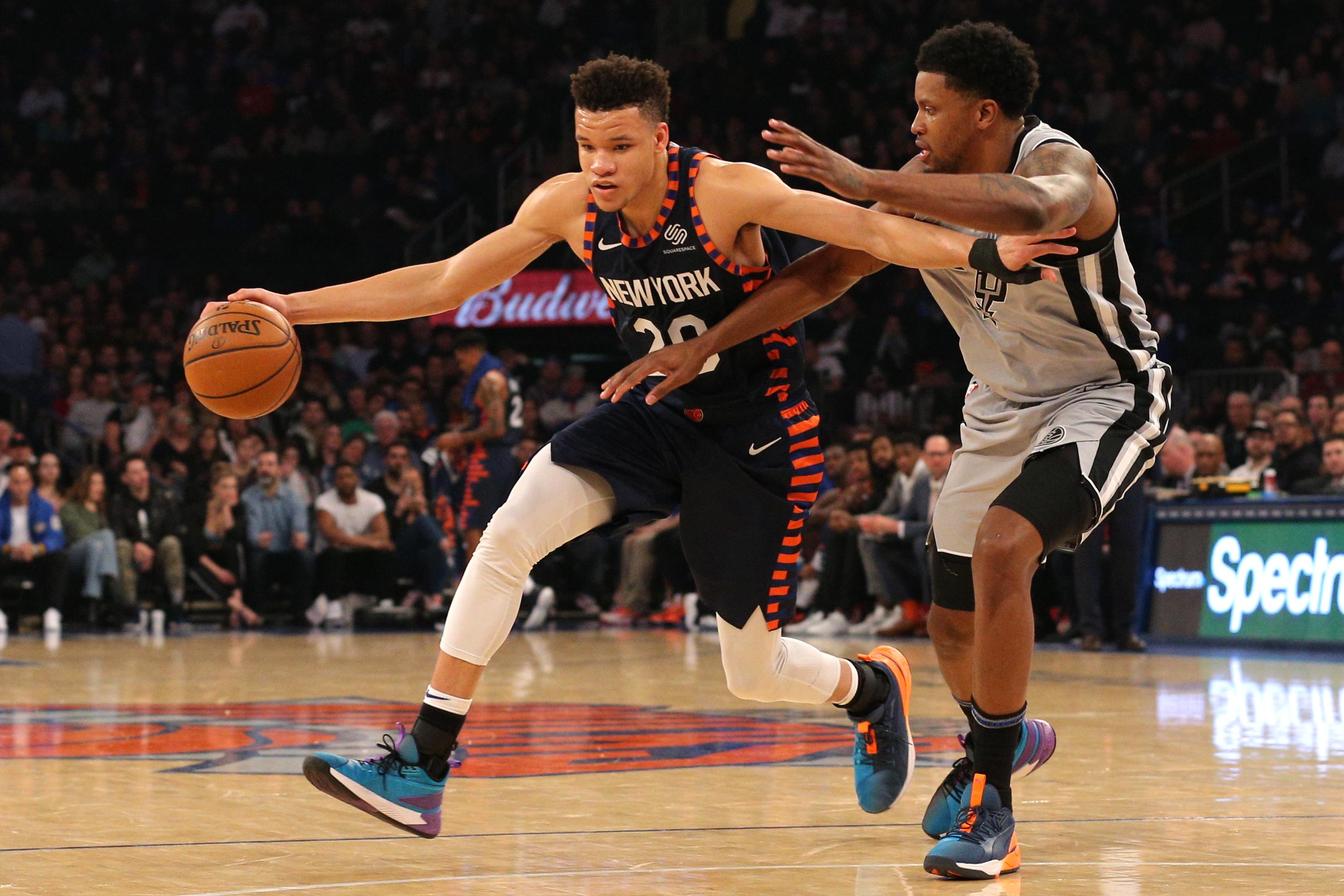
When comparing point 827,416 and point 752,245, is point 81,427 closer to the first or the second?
point 827,416

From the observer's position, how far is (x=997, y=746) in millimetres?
3832

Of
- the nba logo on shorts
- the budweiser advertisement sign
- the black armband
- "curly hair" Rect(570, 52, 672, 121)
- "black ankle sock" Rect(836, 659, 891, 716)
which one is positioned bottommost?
"black ankle sock" Rect(836, 659, 891, 716)

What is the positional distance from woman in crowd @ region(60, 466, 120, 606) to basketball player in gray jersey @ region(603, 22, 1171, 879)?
953 centimetres

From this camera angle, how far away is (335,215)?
20.5m

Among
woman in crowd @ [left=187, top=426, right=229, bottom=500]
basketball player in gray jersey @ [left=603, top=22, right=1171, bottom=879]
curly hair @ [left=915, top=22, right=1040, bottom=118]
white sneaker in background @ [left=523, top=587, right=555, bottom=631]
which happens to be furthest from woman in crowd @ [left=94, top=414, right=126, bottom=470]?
curly hair @ [left=915, top=22, right=1040, bottom=118]

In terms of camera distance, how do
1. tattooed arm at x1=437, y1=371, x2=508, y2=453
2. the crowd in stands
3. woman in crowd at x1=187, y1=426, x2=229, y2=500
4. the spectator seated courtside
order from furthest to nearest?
woman in crowd at x1=187, y1=426, x2=229, y2=500, the spectator seated courtside, the crowd in stands, tattooed arm at x1=437, y1=371, x2=508, y2=453

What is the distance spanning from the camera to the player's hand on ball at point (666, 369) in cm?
394

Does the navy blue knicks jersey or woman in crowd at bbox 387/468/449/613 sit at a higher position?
the navy blue knicks jersey

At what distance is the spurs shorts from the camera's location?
3.82m

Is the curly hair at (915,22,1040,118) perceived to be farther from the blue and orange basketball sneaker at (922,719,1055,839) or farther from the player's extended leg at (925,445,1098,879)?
the blue and orange basketball sneaker at (922,719,1055,839)

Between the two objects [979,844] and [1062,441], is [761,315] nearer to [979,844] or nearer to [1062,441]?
[1062,441]

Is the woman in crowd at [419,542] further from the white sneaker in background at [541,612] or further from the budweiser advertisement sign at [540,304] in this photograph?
the budweiser advertisement sign at [540,304]

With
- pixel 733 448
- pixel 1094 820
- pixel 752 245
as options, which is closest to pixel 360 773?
pixel 733 448

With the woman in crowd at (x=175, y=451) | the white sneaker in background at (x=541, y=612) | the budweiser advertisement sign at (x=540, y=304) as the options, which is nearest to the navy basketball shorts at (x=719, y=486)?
the white sneaker in background at (x=541, y=612)
